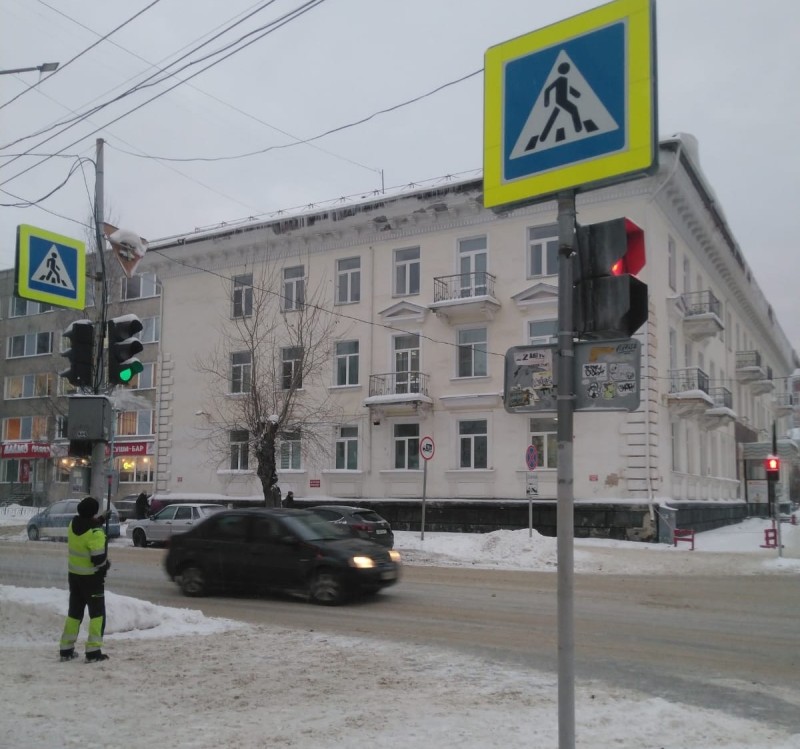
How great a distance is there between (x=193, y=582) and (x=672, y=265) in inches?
947

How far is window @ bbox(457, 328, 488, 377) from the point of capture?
31734mm

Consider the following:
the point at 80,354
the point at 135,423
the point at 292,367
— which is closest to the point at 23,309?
the point at 135,423

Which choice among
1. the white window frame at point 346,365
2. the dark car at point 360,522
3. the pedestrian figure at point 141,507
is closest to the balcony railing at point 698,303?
the white window frame at point 346,365

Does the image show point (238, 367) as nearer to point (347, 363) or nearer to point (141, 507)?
point (347, 363)

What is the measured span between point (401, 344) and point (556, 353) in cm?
2900

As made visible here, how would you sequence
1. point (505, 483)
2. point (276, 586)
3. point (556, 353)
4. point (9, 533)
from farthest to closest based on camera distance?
point (9, 533) < point (505, 483) < point (276, 586) < point (556, 353)

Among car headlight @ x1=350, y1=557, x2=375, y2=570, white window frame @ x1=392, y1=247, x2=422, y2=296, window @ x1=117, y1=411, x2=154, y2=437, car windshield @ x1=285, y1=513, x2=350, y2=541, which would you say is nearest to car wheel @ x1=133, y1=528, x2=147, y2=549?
white window frame @ x1=392, y1=247, x2=422, y2=296

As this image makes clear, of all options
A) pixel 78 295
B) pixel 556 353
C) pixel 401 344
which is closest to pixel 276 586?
pixel 78 295

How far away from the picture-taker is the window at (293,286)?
36.1m

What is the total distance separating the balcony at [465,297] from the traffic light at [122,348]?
70.5ft

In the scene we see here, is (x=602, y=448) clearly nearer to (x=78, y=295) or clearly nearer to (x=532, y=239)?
(x=532, y=239)

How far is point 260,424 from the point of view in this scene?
28.9m

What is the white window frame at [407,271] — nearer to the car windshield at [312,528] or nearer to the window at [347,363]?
the window at [347,363]

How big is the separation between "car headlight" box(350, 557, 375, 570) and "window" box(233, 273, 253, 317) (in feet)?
81.4
